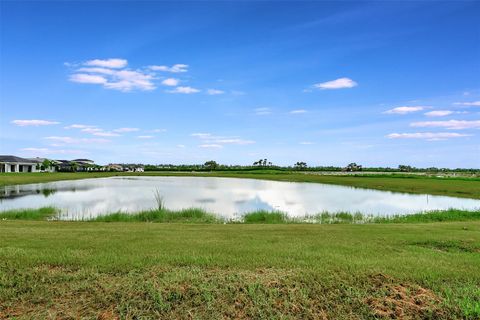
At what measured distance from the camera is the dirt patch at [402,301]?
5.75m

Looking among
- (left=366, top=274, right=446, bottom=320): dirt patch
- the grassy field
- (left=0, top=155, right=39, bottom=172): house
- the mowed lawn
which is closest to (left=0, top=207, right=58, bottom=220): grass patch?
the mowed lawn

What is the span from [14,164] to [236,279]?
10181cm

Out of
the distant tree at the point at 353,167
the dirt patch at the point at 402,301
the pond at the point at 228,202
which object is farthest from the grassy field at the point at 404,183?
the distant tree at the point at 353,167

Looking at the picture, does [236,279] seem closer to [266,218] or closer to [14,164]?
[266,218]

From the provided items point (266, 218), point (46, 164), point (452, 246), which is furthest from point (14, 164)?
point (452, 246)

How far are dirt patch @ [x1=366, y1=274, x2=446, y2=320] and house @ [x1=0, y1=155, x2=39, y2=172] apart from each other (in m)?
97.4

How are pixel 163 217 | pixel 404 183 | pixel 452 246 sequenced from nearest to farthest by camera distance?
pixel 452 246 < pixel 163 217 < pixel 404 183

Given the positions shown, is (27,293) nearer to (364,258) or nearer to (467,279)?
(364,258)

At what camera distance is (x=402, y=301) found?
19.8ft

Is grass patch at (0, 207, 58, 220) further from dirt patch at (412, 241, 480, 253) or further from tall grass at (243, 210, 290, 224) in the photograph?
dirt patch at (412, 241, 480, 253)

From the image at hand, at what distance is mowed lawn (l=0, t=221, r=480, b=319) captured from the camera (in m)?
5.83

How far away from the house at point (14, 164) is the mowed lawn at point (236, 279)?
305ft

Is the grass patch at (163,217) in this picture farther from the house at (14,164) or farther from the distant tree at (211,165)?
the distant tree at (211,165)

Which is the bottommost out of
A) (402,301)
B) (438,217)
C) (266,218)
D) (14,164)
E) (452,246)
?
(438,217)
